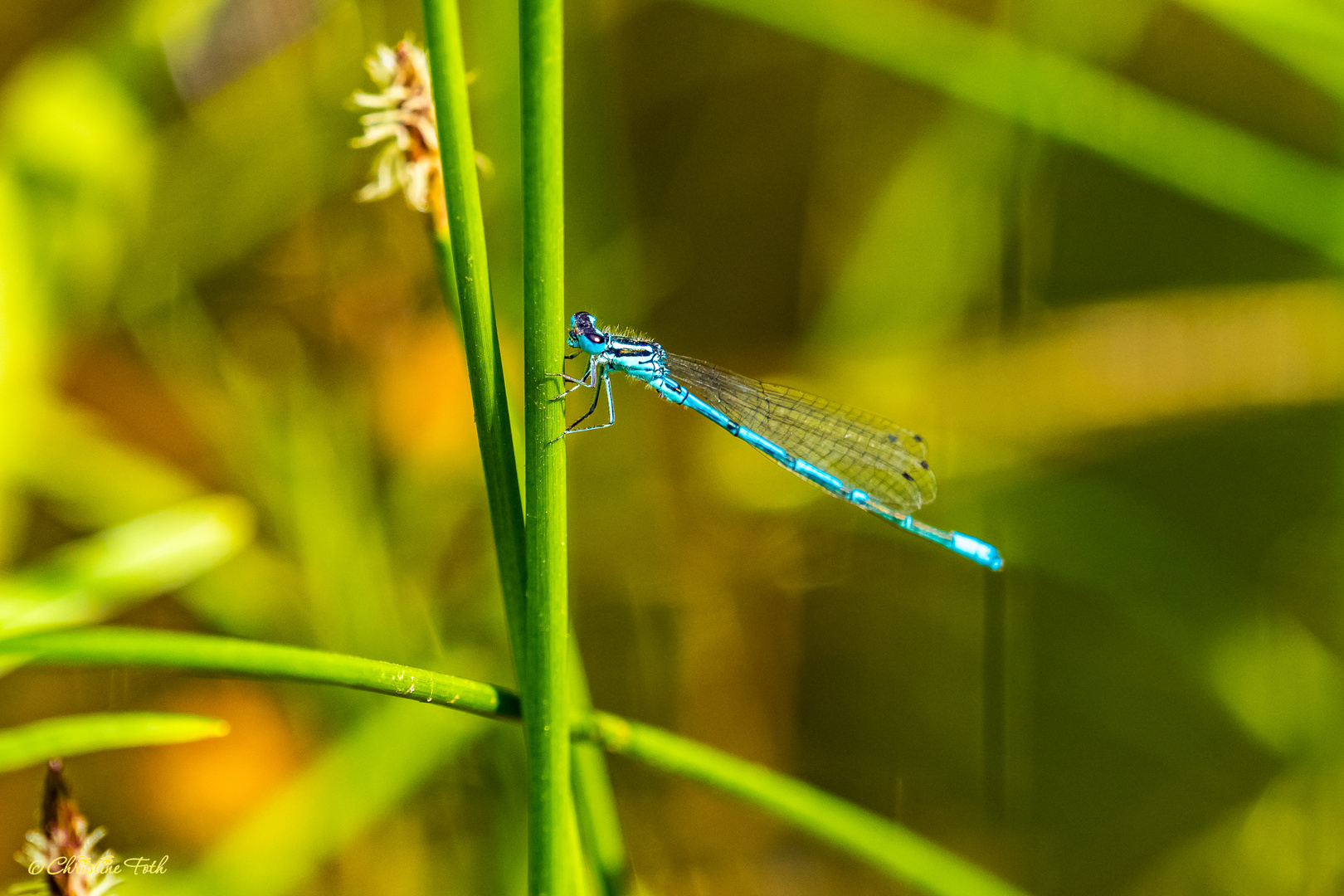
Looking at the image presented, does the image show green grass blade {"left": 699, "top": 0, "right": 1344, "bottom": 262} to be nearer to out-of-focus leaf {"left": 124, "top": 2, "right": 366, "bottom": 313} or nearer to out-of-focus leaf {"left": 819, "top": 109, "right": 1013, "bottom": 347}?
out-of-focus leaf {"left": 819, "top": 109, "right": 1013, "bottom": 347}

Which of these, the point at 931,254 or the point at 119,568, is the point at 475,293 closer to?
the point at 119,568

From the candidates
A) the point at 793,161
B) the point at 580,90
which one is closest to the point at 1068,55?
the point at 793,161

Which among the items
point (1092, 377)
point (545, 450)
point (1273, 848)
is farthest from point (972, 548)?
point (545, 450)

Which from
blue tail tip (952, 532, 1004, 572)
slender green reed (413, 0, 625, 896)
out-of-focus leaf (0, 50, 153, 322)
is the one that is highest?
out-of-focus leaf (0, 50, 153, 322)

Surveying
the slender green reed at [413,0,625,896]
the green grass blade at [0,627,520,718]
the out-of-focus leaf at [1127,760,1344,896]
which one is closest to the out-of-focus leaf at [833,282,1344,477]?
the out-of-focus leaf at [1127,760,1344,896]

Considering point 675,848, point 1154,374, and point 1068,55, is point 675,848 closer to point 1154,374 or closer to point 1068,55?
point 1154,374

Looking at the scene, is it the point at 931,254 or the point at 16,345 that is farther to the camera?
the point at 931,254

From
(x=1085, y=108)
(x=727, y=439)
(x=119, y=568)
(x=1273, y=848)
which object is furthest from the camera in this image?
(x=727, y=439)

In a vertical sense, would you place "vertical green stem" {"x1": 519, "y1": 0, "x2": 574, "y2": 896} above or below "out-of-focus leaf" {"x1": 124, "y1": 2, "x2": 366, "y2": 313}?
below
